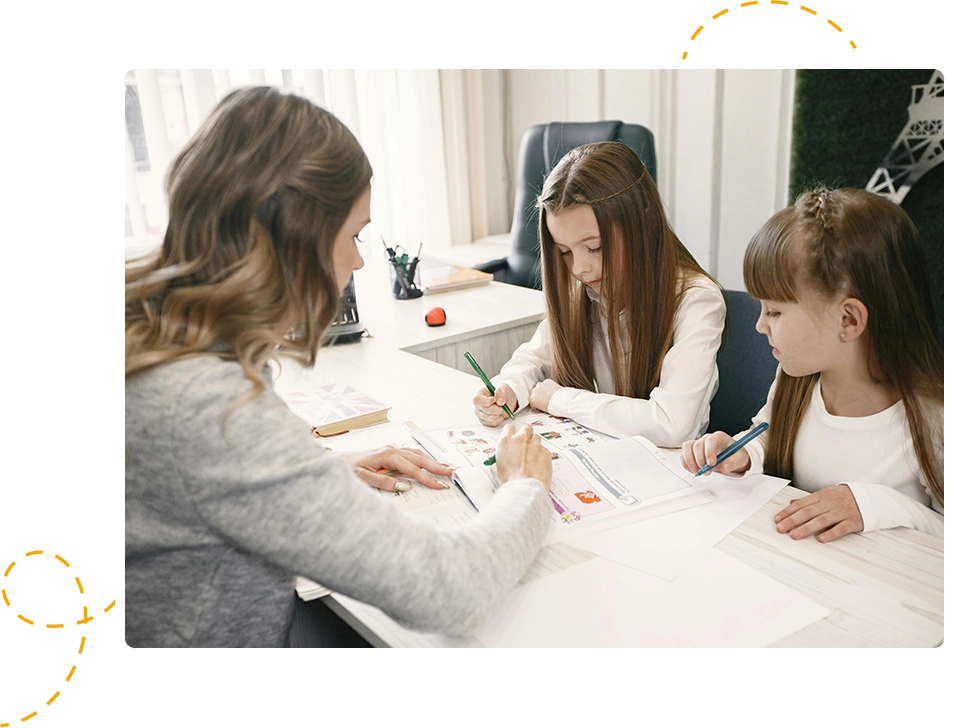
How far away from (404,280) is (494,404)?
103cm

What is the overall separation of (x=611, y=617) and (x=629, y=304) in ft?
2.40

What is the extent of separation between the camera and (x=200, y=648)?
0.71 meters

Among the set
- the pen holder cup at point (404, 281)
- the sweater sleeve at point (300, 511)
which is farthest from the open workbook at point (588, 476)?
the pen holder cup at point (404, 281)

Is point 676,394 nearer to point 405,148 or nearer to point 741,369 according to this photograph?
point 741,369

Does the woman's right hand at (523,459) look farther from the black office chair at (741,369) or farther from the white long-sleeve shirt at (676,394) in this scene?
the black office chair at (741,369)

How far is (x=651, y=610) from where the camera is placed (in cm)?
73

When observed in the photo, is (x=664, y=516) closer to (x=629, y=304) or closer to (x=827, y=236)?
(x=827, y=236)

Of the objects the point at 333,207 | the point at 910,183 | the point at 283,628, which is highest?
the point at 333,207

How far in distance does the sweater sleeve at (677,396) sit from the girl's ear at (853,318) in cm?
30

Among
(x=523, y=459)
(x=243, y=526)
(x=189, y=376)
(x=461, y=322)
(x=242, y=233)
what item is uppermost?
(x=242, y=233)

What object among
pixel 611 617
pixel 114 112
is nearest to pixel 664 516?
pixel 611 617

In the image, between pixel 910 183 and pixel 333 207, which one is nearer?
pixel 333 207

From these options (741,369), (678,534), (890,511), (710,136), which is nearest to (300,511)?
(678,534)

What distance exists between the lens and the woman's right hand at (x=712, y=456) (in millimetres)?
995
